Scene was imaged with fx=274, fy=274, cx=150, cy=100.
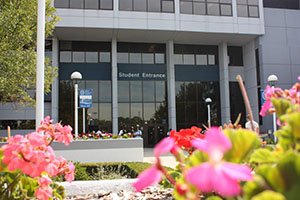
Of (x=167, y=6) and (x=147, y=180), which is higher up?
(x=167, y=6)

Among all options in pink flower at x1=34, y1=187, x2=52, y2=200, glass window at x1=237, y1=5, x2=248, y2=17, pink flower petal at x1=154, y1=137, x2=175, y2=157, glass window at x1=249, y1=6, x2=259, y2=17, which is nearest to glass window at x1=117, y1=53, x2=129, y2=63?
glass window at x1=237, y1=5, x2=248, y2=17

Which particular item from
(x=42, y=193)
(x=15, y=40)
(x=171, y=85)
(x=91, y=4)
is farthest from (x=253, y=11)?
(x=42, y=193)

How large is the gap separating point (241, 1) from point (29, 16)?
20.4 metres

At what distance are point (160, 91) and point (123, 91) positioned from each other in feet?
12.1

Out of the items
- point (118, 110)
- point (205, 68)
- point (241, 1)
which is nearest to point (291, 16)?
point (241, 1)

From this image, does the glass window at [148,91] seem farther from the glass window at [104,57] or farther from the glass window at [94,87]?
the glass window at [94,87]

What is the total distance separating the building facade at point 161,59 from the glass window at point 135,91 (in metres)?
0.09

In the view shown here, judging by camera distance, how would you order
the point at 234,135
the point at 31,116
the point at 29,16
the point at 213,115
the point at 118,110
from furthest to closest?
the point at 213,115 < the point at 118,110 < the point at 31,116 < the point at 29,16 < the point at 234,135

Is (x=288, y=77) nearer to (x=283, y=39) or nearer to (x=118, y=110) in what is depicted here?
(x=283, y=39)

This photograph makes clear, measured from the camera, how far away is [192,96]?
1091 inches

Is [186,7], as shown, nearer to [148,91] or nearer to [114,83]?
[148,91]

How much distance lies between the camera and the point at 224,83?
27.5 m

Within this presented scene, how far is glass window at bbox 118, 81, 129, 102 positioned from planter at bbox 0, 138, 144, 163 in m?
14.8

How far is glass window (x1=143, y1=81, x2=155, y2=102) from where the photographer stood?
27031 mm
